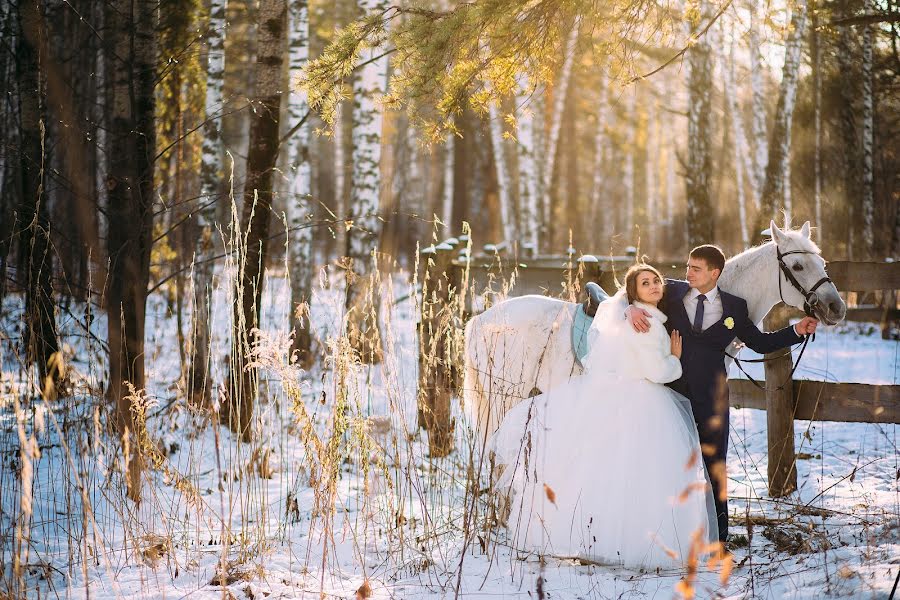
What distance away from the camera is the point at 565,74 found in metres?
17.5

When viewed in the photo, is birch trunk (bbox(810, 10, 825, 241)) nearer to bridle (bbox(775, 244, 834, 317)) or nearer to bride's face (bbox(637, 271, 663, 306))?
bridle (bbox(775, 244, 834, 317))

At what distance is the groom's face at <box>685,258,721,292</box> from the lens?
396 cm

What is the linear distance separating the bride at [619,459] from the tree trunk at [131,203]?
2.50 meters

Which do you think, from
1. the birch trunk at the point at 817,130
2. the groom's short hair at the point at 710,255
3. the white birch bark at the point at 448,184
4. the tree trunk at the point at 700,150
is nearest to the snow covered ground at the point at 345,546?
the groom's short hair at the point at 710,255

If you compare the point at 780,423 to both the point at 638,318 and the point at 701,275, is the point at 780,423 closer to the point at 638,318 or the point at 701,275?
the point at 701,275

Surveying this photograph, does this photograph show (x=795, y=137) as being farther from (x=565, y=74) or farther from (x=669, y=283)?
(x=669, y=283)

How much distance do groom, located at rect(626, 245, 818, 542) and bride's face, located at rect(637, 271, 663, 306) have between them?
0.58 feet

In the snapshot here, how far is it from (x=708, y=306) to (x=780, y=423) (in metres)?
1.38

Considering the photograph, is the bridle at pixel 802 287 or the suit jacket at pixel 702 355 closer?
the suit jacket at pixel 702 355

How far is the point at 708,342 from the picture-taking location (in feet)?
12.8

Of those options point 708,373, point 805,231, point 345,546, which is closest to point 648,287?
point 708,373

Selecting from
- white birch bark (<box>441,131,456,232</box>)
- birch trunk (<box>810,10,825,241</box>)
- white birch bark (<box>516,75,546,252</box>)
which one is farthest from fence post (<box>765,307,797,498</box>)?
white birch bark (<box>441,131,456,232</box>)

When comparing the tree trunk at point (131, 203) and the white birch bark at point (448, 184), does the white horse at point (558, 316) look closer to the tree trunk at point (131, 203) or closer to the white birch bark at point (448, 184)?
the tree trunk at point (131, 203)

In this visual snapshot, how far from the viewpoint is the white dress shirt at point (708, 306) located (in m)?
3.92
